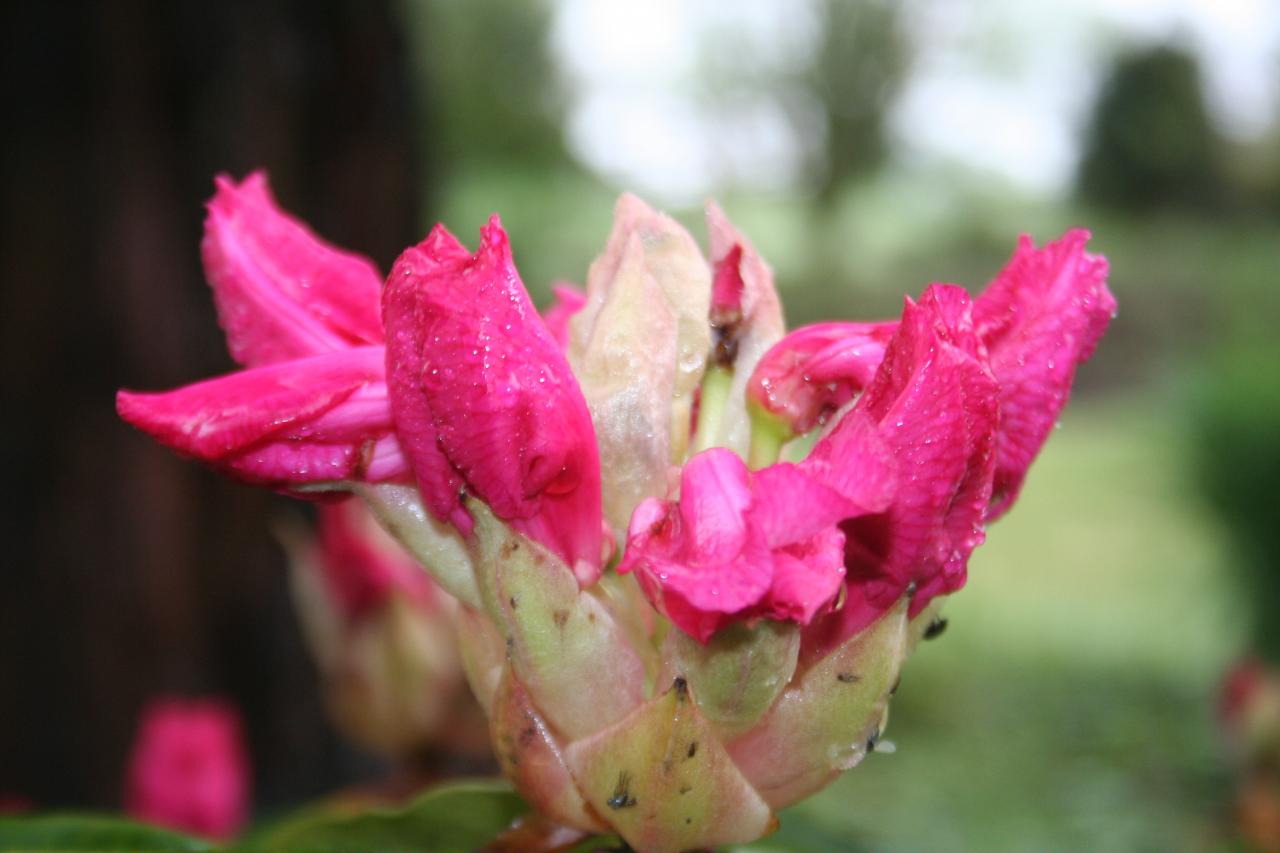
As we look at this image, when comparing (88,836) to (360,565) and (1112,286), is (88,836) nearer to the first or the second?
(360,565)

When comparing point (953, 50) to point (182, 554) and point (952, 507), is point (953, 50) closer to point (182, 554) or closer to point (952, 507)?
point (182, 554)

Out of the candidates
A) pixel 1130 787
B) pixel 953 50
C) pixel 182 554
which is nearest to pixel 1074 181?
pixel 953 50

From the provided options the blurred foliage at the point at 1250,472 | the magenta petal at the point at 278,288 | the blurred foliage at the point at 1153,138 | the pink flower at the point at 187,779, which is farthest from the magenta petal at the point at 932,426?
the blurred foliage at the point at 1153,138

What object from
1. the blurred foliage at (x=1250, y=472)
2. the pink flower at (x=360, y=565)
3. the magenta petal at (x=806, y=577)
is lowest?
the blurred foliage at (x=1250, y=472)

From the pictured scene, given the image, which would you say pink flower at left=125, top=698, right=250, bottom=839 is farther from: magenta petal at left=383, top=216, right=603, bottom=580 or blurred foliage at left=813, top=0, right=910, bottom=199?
blurred foliage at left=813, top=0, right=910, bottom=199

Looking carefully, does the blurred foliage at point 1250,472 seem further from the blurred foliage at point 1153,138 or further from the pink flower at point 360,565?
A: the blurred foliage at point 1153,138

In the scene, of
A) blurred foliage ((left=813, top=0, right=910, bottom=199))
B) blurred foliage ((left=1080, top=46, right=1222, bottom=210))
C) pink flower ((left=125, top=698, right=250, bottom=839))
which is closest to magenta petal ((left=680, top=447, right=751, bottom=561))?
Result: pink flower ((left=125, top=698, right=250, bottom=839))

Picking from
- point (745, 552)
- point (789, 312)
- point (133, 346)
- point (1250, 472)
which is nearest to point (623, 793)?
A: point (745, 552)
